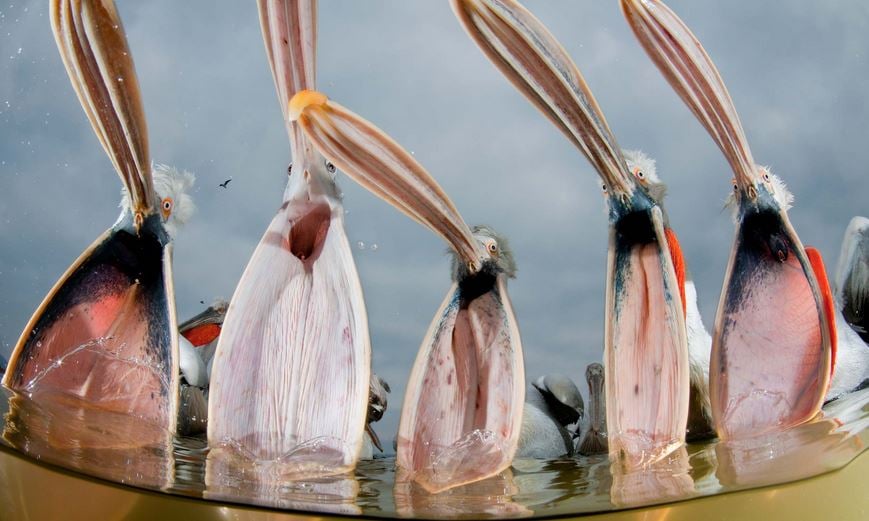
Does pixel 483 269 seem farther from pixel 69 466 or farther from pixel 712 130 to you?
pixel 69 466

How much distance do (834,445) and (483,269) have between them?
465 mm

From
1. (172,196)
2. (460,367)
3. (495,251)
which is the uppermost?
(172,196)

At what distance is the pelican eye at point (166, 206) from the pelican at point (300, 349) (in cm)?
11

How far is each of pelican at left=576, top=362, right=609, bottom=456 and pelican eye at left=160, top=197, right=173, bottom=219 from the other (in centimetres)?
46

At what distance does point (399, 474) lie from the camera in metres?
0.76

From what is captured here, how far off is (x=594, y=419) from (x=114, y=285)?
0.54 meters

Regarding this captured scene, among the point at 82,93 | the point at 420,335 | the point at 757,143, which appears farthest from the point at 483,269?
the point at 82,93

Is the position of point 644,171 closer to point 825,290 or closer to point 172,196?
point 825,290

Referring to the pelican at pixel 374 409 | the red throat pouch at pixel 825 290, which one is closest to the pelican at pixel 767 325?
the red throat pouch at pixel 825 290

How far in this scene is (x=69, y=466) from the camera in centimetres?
81

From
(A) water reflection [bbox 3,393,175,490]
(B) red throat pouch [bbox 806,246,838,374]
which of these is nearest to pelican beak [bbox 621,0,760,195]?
(B) red throat pouch [bbox 806,246,838,374]

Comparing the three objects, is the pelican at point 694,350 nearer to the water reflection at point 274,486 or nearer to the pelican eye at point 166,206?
the water reflection at point 274,486

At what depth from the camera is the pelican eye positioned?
73cm

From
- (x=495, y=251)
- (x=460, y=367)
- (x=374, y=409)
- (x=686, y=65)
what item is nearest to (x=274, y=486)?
Result: (x=374, y=409)
